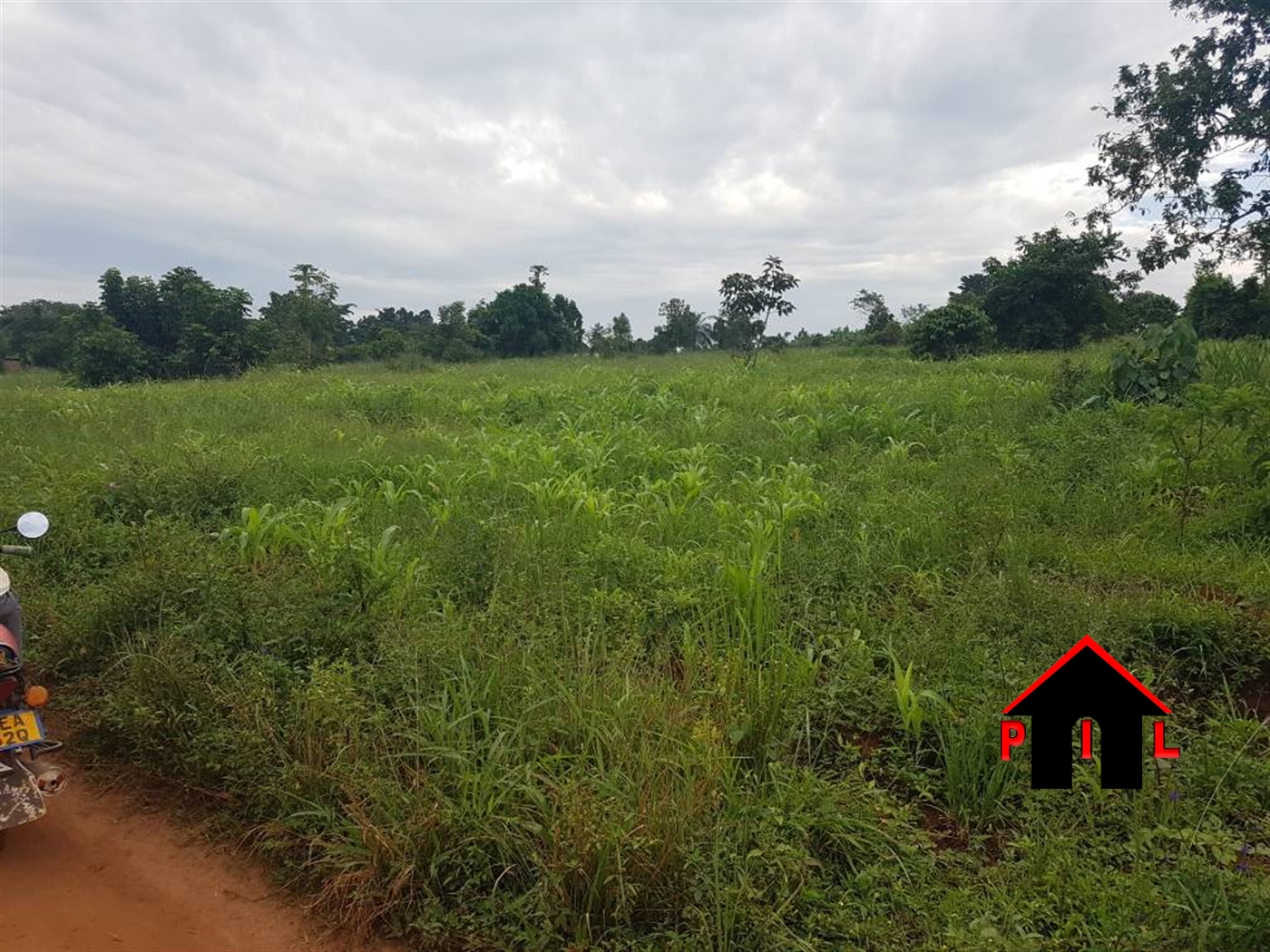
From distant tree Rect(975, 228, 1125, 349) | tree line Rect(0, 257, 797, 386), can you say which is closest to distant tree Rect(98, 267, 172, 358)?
tree line Rect(0, 257, 797, 386)

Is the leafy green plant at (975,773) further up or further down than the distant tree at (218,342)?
further down

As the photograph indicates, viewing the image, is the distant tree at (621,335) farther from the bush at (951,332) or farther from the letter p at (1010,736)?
the letter p at (1010,736)

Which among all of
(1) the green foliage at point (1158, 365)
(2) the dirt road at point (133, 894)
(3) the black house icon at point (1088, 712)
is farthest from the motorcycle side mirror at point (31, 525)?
(1) the green foliage at point (1158, 365)

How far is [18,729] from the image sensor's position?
2451 mm

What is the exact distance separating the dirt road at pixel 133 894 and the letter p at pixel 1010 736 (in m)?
1.93

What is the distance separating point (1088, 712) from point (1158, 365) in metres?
6.72

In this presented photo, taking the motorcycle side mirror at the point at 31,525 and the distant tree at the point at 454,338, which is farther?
the distant tree at the point at 454,338

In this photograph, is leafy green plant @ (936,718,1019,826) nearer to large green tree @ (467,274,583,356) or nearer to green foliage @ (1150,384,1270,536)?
green foliage @ (1150,384,1270,536)

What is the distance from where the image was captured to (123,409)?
29.3 feet

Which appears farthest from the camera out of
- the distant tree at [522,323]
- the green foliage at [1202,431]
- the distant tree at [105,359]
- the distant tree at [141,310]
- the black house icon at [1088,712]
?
the distant tree at [522,323]

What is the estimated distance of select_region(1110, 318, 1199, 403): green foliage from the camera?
23.7ft

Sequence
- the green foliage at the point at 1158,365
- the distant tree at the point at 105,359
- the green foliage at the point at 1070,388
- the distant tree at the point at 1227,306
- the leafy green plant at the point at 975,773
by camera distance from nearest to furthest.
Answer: the leafy green plant at the point at 975,773
the green foliage at the point at 1158,365
the green foliage at the point at 1070,388
the distant tree at the point at 1227,306
the distant tree at the point at 105,359

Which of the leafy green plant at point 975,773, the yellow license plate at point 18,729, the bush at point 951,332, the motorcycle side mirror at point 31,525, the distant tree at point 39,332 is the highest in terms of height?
the distant tree at point 39,332

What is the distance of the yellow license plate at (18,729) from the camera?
241 centimetres
